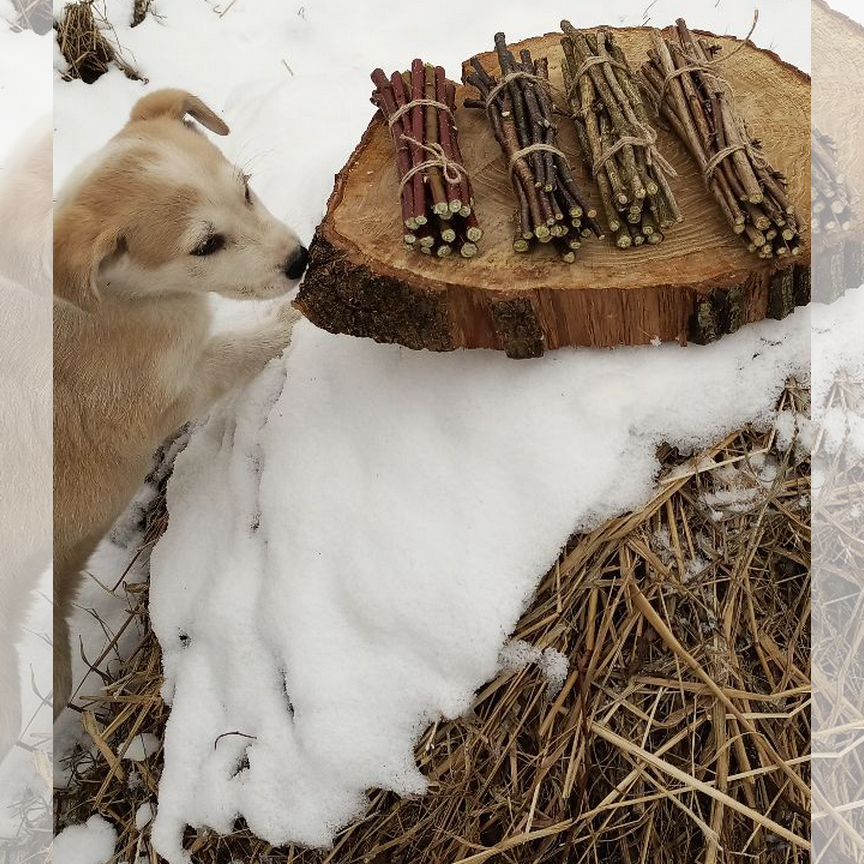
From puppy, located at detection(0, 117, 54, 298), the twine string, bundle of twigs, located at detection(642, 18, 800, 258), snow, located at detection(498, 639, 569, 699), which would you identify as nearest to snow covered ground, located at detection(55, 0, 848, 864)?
snow, located at detection(498, 639, 569, 699)

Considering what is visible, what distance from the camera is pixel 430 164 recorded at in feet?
6.69

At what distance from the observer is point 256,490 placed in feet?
7.82

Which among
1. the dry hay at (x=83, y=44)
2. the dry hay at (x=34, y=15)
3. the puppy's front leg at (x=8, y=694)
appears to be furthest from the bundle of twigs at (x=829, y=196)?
the dry hay at (x=83, y=44)

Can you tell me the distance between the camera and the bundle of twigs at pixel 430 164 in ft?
6.53

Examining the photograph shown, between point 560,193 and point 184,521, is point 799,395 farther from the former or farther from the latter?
point 184,521

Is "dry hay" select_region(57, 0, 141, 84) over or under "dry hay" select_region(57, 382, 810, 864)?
over

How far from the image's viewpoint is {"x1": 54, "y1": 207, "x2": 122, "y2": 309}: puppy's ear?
6.62 feet

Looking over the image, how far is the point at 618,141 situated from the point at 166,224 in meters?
0.99

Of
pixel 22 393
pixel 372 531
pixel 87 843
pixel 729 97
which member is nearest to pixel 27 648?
pixel 87 843

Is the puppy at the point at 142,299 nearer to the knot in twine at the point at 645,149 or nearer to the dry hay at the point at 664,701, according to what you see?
the knot in twine at the point at 645,149

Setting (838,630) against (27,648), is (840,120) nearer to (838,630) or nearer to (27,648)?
(838,630)

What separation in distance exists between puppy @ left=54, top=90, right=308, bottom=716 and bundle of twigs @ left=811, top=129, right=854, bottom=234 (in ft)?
3.70

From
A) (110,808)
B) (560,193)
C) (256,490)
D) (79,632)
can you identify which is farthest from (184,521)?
(560,193)

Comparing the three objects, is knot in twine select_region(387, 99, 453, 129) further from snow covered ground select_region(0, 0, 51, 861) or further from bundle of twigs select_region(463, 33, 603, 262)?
snow covered ground select_region(0, 0, 51, 861)
